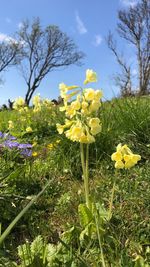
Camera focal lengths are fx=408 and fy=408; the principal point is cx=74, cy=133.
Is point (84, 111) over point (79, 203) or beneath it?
over

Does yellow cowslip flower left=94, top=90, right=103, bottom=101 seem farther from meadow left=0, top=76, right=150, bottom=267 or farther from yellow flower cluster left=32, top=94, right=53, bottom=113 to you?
yellow flower cluster left=32, top=94, right=53, bottom=113

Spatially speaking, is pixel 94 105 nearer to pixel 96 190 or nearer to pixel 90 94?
pixel 90 94

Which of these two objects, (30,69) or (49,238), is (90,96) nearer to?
(49,238)

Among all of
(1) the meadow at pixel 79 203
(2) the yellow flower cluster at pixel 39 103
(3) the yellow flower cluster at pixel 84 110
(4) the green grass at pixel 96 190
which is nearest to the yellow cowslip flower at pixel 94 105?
(3) the yellow flower cluster at pixel 84 110

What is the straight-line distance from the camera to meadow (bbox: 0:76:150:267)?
1818 millimetres

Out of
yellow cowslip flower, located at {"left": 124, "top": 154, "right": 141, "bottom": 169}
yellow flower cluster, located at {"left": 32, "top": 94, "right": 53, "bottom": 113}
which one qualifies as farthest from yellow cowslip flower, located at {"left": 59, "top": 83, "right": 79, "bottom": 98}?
yellow flower cluster, located at {"left": 32, "top": 94, "right": 53, "bottom": 113}

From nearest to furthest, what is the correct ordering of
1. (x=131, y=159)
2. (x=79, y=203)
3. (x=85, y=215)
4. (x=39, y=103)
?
(x=131, y=159), (x=85, y=215), (x=79, y=203), (x=39, y=103)

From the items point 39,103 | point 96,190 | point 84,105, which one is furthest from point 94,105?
point 39,103

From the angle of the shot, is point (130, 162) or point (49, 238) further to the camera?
point (49, 238)

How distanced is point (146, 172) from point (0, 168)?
101 cm

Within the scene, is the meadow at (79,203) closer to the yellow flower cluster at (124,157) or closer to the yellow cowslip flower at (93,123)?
the yellow flower cluster at (124,157)

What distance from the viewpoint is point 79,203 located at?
245 centimetres

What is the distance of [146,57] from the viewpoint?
27359 millimetres

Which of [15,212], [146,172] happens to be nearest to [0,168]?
[15,212]
